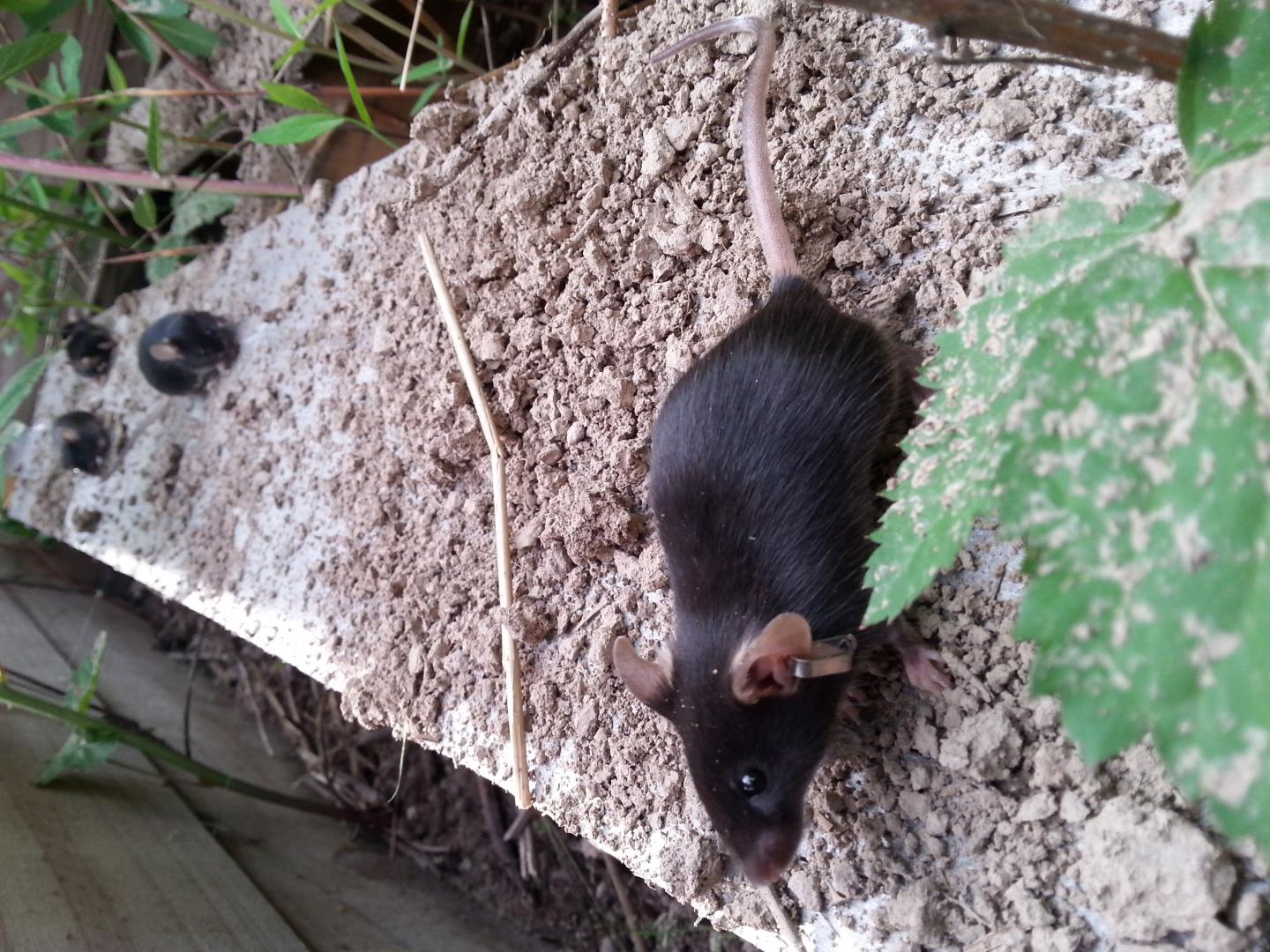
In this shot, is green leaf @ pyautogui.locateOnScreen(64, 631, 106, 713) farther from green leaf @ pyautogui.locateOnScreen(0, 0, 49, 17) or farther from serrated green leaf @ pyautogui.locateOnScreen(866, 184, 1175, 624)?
serrated green leaf @ pyautogui.locateOnScreen(866, 184, 1175, 624)

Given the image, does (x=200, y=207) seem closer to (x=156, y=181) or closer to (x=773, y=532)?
(x=156, y=181)

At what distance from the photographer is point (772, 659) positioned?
61.1 inches

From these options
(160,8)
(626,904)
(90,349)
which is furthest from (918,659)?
(90,349)

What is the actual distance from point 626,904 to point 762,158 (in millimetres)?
2017

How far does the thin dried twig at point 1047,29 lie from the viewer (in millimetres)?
948

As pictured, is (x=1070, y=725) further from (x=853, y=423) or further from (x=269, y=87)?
(x=269, y=87)

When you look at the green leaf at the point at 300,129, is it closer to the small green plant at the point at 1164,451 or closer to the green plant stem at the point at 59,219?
the green plant stem at the point at 59,219

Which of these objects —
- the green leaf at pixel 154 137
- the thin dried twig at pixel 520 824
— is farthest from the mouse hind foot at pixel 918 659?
the green leaf at pixel 154 137

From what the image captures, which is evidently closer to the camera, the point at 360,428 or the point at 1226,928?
the point at 1226,928

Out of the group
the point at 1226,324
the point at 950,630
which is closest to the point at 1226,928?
the point at 950,630

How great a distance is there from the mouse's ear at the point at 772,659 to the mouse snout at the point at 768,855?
23 cm

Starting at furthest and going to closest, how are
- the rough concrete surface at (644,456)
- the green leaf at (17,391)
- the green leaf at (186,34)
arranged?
the green leaf at (17,391) < the green leaf at (186,34) < the rough concrete surface at (644,456)

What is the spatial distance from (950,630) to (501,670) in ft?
3.26

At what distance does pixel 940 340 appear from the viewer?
1.13 meters
